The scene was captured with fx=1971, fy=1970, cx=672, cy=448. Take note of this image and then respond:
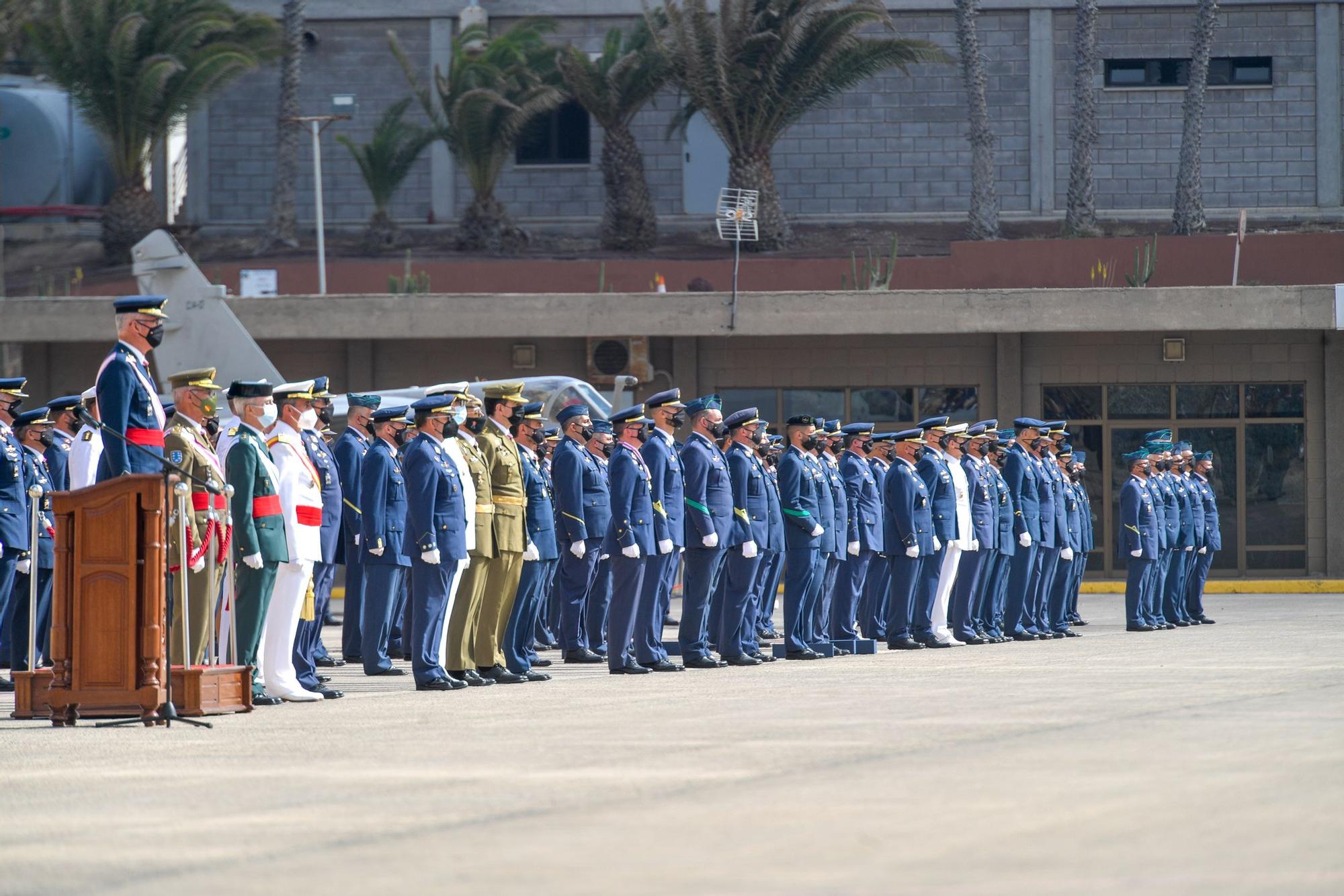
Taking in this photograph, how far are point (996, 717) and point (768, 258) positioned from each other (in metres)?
21.4

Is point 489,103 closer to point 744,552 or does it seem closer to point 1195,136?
point 1195,136

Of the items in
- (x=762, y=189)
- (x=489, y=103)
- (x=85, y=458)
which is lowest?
(x=85, y=458)

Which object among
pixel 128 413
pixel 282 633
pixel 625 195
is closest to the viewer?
pixel 128 413

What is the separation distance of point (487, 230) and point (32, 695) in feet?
80.1

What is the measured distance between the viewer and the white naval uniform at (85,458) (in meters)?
13.1

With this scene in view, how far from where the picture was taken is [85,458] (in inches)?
517

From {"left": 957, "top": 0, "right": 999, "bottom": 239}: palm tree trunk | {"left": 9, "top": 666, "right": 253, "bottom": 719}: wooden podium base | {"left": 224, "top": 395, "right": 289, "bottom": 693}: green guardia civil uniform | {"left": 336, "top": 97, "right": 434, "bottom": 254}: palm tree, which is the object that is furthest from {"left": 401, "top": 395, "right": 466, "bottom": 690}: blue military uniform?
{"left": 336, "top": 97, "right": 434, "bottom": 254}: palm tree

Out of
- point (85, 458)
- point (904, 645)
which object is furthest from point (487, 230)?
point (85, 458)

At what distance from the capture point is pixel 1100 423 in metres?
26.6

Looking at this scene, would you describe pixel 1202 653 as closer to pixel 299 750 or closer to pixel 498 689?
pixel 498 689

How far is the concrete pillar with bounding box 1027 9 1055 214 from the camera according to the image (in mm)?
34875

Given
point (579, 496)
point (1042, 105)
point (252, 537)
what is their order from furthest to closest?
point (1042, 105)
point (579, 496)
point (252, 537)

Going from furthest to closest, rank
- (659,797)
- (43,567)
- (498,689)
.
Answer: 1. (43,567)
2. (498,689)
3. (659,797)

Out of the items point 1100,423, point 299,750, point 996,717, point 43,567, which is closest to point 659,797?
point 299,750
